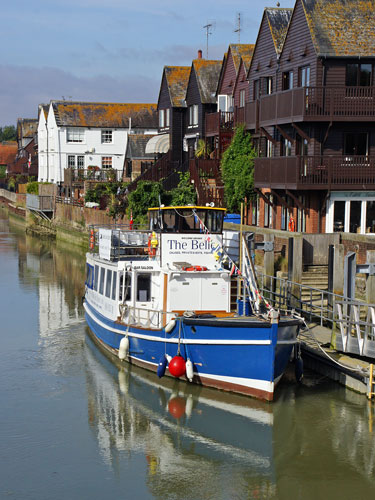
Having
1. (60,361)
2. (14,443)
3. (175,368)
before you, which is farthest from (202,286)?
(14,443)

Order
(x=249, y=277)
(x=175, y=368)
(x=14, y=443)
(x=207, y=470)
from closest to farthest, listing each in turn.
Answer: (x=207, y=470), (x=14, y=443), (x=175, y=368), (x=249, y=277)

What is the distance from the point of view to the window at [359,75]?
32.4m

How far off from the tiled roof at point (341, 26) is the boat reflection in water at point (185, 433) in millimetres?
17442

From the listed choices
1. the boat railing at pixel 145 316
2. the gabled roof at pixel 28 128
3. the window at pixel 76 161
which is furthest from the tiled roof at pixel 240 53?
the gabled roof at pixel 28 128

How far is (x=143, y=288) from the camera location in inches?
924

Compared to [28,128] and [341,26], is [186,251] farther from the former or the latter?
[28,128]

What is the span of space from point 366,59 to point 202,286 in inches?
609

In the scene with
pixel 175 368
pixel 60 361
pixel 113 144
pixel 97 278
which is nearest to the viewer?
pixel 175 368

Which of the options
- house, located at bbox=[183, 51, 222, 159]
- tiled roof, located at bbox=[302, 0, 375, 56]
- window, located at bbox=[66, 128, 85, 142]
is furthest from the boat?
window, located at bbox=[66, 128, 85, 142]

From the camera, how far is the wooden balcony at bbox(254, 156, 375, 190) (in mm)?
30812

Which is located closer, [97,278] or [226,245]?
[226,245]

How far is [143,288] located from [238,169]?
16.5m

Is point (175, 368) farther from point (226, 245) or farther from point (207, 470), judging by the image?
point (226, 245)

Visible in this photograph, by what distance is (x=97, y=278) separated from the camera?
27.0m
